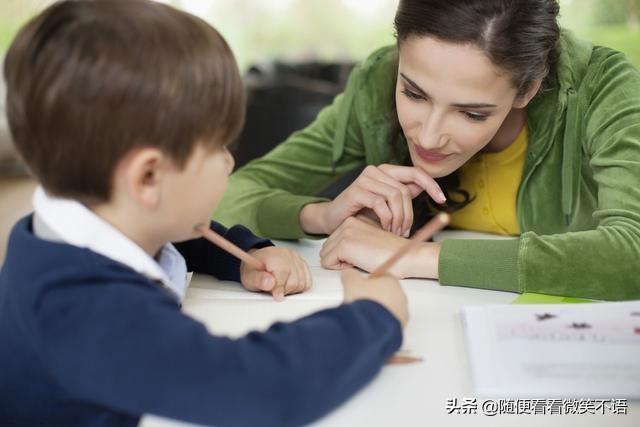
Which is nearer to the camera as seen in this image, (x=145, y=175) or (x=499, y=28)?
(x=145, y=175)

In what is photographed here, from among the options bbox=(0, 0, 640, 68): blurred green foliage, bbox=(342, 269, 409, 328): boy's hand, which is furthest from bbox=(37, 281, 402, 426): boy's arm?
bbox=(0, 0, 640, 68): blurred green foliage

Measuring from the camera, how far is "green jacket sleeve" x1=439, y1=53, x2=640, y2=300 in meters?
0.99

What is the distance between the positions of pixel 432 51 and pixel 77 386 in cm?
68

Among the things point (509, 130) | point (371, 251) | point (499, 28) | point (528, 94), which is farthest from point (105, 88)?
point (509, 130)

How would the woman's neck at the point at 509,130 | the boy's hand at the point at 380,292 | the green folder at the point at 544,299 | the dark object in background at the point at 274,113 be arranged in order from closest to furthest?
the boy's hand at the point at 380,292 < the green folder at the point at 544,299 < the woman's neck at the point at 509,130 < the dark object in background at the point at 274,113

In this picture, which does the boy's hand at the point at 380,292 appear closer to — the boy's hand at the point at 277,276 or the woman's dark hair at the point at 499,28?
the boy's hand at the point at 277,276

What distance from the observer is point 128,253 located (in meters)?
0.73

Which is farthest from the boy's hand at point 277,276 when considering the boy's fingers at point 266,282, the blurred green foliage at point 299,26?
the blurred green foliage at point 299,26

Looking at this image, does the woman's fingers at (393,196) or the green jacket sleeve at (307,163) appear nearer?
the woman's fingers at (393,196)

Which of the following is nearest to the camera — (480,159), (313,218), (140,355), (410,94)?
(140,355)

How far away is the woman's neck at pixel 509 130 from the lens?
4.33 ft

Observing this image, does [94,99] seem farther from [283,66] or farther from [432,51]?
[283,66]

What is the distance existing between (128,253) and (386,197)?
533 mm

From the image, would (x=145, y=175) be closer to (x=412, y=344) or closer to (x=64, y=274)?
(x=64, y=274)
